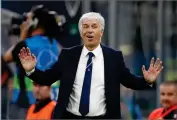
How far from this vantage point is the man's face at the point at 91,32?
468 centimetres

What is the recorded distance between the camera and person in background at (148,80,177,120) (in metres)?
6.30

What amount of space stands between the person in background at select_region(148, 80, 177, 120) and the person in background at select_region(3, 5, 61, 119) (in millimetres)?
2565

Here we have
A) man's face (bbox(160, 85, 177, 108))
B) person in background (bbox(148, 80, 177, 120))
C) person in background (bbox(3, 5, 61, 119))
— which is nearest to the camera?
person in background (bbox(148, 80, 177, 120))

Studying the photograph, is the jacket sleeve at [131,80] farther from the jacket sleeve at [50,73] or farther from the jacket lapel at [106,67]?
the jacket sleeve at [50,73]

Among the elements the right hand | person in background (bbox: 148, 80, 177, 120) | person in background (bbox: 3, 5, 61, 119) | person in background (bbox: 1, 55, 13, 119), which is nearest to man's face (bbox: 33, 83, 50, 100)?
person in background (bbox: 3, 5, 61, 119)

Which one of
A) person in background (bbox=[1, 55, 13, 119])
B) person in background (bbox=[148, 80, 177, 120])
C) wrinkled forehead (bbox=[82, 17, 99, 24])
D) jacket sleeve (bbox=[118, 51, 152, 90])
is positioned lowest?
person in background (bbox=[1, 55, 13, 119])

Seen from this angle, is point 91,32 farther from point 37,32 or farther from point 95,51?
point 37,32

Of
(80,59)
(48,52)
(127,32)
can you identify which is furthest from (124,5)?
(80,59)

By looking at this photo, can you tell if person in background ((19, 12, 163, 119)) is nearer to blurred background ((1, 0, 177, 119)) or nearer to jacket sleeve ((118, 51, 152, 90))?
jacket sleeve ((118, 51, 152, 90))

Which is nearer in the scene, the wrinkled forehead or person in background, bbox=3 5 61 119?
the wrinkled forehead

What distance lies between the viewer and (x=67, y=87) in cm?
467

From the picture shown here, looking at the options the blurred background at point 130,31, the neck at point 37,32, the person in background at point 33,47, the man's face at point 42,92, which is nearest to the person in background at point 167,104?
the man's face at point 42,92

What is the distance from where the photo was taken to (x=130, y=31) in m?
9.28

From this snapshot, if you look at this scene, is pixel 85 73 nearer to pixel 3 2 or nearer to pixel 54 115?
pixel 54 115
